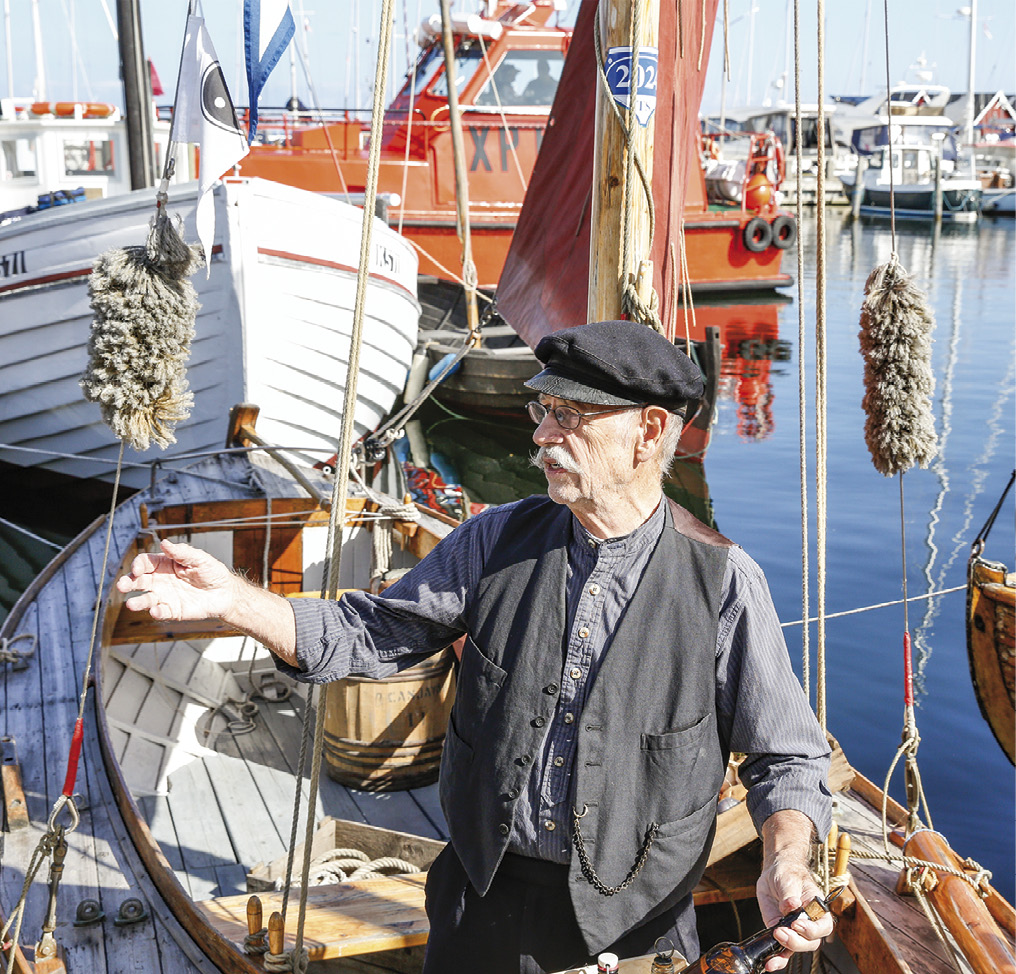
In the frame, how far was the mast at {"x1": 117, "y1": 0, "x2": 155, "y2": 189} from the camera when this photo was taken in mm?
8375

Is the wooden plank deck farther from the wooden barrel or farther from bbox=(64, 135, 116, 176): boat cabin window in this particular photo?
bbox=(64, 135, 116, 176): boat cabin window

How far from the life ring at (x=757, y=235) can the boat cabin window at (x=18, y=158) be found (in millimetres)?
12284

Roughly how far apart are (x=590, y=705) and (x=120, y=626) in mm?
3193

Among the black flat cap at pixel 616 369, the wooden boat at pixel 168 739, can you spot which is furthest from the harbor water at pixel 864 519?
the wooden boat at pixel 168 739

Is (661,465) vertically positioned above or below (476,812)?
above

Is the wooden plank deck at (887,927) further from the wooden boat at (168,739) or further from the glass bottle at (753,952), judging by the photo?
the wooden boat at (168,739)

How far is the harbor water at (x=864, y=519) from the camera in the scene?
5.87 m

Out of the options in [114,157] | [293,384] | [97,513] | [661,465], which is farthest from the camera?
[114,157]

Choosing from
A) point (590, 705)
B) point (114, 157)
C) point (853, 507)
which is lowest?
point (853, 507)

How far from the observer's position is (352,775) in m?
4.12

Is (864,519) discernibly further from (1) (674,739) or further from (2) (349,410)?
(1) (674,739)

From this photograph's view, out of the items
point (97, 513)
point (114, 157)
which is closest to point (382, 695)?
point (97, 513)

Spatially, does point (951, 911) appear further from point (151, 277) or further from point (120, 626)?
point (120, 626)

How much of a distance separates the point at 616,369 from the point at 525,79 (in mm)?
15240
